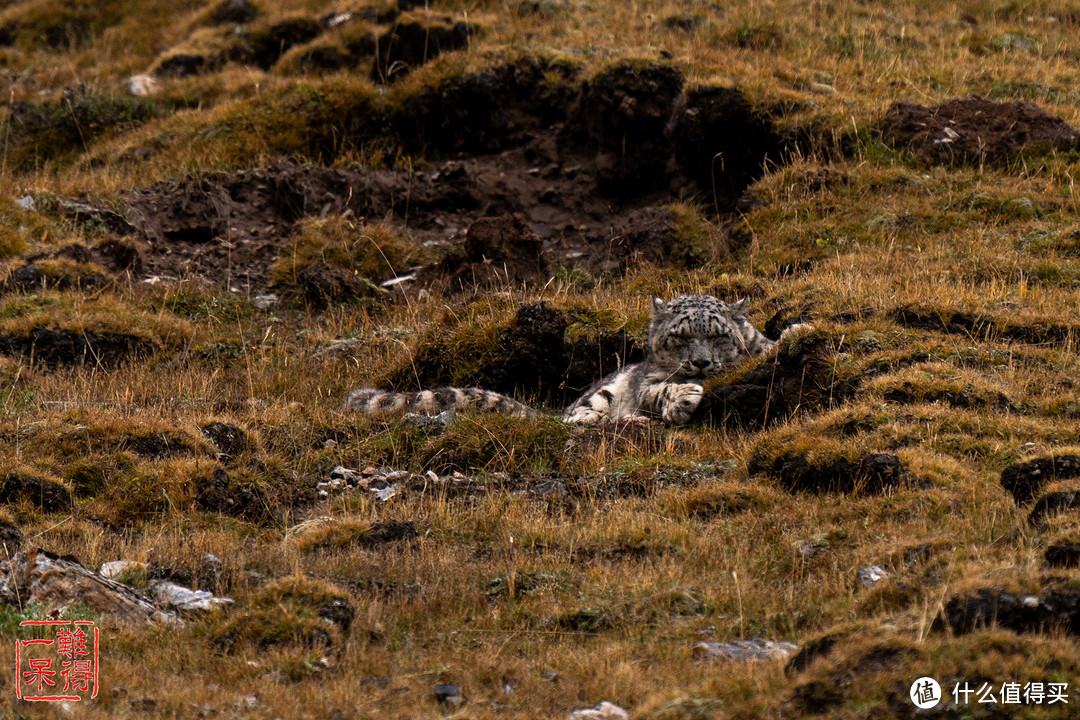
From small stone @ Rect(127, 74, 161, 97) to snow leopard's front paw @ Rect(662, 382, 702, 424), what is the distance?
→ 1599 cm

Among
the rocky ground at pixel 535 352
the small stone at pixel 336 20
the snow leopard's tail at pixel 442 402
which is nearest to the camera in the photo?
the rocky ground at pixel 535 352

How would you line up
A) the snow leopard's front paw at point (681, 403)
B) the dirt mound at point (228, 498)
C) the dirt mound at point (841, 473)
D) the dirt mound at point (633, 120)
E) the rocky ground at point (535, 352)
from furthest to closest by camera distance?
the dirt mound at point (633, 120), the snow leopard's front paw at point (681, 403), the dirt mound at point (228, 498), the dirt mound at point (841, 473), the rocky ground at point (535, 352)

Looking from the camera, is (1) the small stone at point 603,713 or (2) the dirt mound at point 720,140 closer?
(1) the small stone at point 603,713

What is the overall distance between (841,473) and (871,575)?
1897mm

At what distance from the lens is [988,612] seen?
20.6 ft

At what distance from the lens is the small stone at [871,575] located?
25.2 feet

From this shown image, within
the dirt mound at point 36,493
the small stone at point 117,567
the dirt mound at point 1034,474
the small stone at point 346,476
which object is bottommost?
the small stone at point 346,476

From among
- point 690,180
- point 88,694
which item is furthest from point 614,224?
point 88,694

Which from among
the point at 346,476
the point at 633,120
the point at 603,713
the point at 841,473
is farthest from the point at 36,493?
the point at 633,120

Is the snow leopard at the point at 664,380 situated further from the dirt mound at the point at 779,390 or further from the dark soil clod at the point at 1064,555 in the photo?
the dark soil clod at the point at 1064,555

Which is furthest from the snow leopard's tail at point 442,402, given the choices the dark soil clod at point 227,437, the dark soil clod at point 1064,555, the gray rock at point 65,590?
the dark soil clod at point 1064,555

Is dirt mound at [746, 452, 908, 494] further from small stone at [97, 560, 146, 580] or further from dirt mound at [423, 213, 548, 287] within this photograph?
dirt mound at [423, 213, 548, 287]

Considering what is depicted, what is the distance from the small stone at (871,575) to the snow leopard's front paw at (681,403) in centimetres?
459

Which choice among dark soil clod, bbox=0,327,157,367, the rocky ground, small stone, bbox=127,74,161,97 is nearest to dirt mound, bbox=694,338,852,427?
the rocky ground
